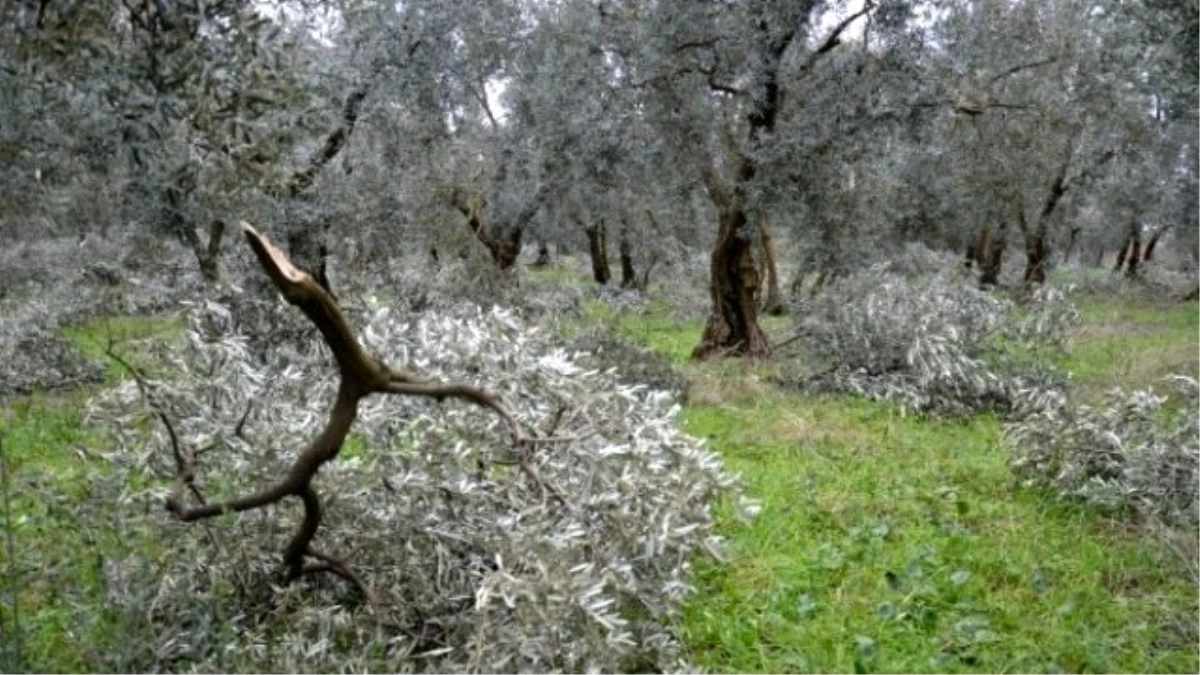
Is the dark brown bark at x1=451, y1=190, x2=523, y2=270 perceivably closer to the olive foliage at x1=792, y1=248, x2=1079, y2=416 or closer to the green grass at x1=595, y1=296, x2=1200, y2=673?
the olive foliage at x1=792, y1=248, x2=1079, y2=416

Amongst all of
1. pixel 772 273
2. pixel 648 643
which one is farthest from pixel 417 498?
pixel 772 273

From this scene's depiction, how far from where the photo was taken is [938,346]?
10.6 metres

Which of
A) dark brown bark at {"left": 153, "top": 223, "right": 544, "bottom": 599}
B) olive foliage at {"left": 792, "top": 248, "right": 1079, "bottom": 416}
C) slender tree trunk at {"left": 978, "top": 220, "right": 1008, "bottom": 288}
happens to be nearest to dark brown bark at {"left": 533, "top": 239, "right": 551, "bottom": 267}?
slender tree trunk at {"left": 978, "top": 220, "right": 1008, "bottom": 288}

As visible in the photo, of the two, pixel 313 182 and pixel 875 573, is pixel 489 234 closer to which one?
pixel 313 182

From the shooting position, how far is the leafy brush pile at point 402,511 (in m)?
4.11

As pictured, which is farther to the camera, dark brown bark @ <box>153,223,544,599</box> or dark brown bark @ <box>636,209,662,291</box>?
dark brown bark @ <box>636,209,662,291</box>

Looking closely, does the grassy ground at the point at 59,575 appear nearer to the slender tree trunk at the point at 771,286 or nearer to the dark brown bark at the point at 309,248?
the dark brown bark at the point at 309,248

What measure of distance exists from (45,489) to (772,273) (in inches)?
717

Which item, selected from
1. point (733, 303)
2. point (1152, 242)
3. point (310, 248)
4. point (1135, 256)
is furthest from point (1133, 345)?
point (1135, 256)

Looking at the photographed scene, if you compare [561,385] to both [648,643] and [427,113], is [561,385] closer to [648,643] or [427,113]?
[648,643]

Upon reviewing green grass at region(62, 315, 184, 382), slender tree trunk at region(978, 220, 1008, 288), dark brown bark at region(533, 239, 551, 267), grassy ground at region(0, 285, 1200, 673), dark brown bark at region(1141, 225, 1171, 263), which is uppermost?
dark brown bark at region(1141, 225, 1171, 263)

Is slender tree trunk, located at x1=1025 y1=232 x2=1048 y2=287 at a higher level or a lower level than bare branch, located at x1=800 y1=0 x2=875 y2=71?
lower

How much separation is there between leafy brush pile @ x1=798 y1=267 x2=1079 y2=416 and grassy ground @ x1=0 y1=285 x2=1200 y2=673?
66.0 inches

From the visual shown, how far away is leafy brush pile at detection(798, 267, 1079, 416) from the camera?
10.5m
